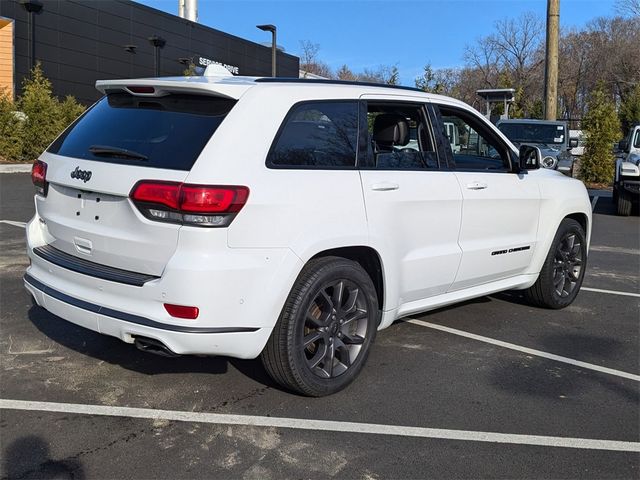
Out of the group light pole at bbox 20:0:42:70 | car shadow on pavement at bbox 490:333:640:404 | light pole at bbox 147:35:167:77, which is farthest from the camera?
light pole at bbox 147:35:167:77

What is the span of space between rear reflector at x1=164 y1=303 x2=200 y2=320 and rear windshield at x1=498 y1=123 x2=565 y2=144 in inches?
579

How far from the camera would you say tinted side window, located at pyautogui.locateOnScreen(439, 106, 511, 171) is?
502cm

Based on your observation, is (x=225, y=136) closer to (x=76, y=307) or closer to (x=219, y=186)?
(x=219, y=186)

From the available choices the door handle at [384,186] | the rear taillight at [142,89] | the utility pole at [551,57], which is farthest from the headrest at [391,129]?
the utility pole at [551,57]

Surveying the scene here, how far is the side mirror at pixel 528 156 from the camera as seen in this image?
5289 millimetres

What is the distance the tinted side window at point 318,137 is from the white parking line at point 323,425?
1429mm

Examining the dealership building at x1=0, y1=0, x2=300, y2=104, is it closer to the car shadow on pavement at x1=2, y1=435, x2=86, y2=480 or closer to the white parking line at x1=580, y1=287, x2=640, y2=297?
the white parking line at x1=580, y1=287, x2=640, y2=297

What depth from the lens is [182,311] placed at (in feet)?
10.8

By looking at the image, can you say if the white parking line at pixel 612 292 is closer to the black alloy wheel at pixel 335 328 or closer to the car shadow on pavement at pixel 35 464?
the black alloy wheel at pixel 335 328

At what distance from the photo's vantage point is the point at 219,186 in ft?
10.8

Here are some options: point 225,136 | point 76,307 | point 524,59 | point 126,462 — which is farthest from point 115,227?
point 524,59

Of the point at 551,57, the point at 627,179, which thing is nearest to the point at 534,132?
the point at 551,57

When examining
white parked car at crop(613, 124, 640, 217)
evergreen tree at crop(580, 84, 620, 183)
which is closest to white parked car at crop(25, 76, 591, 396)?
white parked car at crop(613, 124, 640, 217)

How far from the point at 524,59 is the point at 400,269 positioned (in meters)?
60.2
